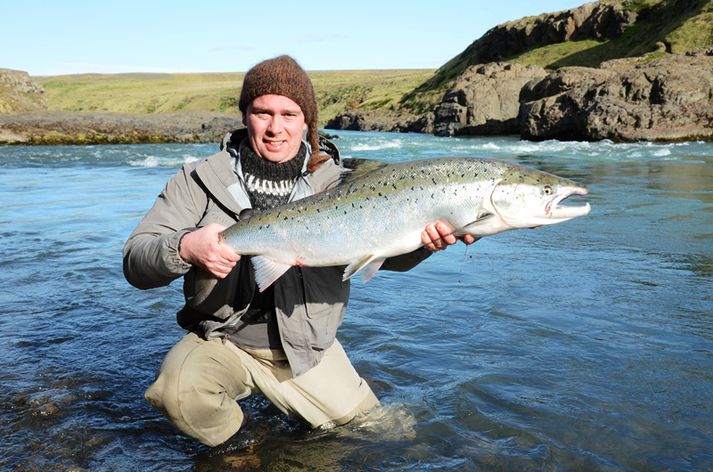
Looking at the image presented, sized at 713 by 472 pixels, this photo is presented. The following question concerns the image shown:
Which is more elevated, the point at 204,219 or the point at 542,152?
the point at 204,219

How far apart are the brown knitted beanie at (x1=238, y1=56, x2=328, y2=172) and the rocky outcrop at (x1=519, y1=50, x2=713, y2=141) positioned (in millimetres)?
29162

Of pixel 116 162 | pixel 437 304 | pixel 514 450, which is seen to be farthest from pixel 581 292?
pixel 116 162

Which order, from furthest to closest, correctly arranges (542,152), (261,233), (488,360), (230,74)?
(230,74)
(542,152)
(488,360)
(261,233)

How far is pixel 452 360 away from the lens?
5.07 metres

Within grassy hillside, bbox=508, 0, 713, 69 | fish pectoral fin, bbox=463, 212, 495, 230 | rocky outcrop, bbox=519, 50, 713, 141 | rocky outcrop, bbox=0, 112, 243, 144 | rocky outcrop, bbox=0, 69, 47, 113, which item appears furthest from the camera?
grassy hillside, bbox=508, 0, 713, 69

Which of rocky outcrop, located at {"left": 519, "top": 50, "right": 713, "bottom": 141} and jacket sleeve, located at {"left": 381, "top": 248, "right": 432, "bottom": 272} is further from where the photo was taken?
rocky outcrop, located at {"left": 519, "top": 50, "right": 713, "bottom": 141}

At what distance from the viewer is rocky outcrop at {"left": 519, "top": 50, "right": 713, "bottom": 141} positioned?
30.1 meters

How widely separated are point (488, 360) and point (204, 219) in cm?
246

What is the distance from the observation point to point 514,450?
3.73 metres

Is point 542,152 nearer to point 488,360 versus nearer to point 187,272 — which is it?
point 488,360

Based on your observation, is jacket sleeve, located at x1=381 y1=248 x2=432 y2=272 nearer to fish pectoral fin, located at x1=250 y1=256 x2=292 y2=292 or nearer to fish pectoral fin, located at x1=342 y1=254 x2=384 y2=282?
fish pectoral fin, located at x1=342 y1=254 x2=384 y2=282

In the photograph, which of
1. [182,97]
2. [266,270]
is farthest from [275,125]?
[182,97]

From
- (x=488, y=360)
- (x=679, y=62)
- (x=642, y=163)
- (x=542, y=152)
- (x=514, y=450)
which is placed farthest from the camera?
(x=679, y=62)

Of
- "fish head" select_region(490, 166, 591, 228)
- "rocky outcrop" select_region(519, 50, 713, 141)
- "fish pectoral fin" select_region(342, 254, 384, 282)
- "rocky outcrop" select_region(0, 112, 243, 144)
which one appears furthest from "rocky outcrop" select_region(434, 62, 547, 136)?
A: "fish pectoral fin" select_region(342, 254, 384, 282)
